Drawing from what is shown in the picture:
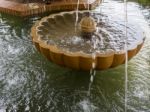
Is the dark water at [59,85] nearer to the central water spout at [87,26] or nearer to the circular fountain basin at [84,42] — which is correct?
Result: the circular fountain basin at [84,42]

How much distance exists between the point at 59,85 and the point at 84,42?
911 millimetres

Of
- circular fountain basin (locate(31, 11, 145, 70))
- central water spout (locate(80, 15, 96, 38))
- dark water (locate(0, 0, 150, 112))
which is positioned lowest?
dark water (locate(0, 0, 150, 112))

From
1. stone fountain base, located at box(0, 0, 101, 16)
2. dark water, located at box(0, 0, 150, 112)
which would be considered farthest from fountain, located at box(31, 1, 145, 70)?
stone fountain base, located at box(0, 0, 101, 16)

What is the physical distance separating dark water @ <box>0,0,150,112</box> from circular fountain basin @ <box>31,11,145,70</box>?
1.89 feet

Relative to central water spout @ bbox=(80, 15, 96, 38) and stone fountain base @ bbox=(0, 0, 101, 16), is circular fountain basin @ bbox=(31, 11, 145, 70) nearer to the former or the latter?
central water spout @ bbox=(80, 15, 96, 38)

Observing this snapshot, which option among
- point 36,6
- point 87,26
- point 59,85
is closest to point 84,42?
point 87,26

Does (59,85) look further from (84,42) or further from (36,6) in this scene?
(36,6)

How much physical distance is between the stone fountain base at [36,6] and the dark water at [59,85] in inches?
65.9

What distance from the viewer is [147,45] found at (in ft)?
21.0

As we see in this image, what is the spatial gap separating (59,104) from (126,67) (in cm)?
169

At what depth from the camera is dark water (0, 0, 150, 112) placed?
14.5 feet

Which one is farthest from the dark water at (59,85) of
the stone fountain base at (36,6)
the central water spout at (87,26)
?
the stone fountain base at (36,6)

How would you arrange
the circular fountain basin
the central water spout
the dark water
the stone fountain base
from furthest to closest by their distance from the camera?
the stone fountain base → the central water spout → the dark water → the circular fountain basin

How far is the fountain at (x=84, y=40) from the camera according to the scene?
4.24 meters
